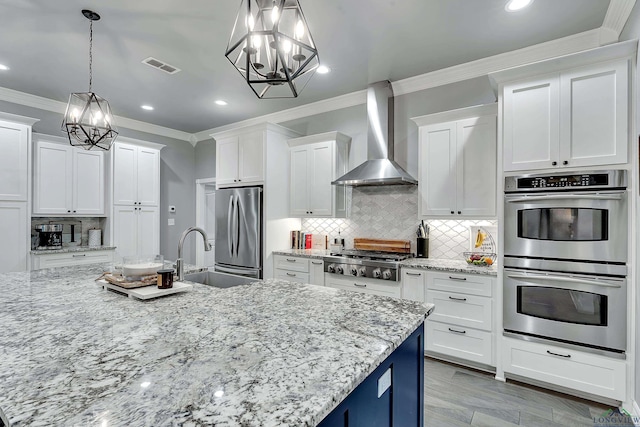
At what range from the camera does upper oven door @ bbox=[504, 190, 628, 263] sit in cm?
223

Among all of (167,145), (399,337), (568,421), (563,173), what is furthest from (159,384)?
(167,145)

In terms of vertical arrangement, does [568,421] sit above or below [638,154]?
below

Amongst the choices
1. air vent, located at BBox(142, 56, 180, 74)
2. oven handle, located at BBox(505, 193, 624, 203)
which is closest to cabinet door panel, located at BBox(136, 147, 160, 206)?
air vent, located at BBox(142, 56, 180, 74)

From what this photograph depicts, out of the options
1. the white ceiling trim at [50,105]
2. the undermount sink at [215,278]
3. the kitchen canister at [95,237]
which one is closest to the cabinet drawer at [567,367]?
the undermount sink at [215,278]

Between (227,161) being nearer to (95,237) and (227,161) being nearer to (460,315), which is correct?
(95,237)

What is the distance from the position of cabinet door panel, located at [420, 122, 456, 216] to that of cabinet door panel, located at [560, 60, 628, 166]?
3.09 feet

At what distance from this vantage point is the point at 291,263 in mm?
4020

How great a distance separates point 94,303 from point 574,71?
11.6 ft

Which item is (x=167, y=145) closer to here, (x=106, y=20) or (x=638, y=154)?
(x=106, y=20)

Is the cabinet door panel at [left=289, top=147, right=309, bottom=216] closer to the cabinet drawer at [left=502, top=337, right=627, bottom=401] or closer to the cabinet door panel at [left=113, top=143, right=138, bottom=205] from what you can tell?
the cabinet door panel at [left=113, top=143, right=138, bottom=205]

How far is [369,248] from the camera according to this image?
13.0 ft

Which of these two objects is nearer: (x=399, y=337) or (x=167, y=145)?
(x=399, y=337)

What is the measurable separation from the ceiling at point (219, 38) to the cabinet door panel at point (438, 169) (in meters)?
0.76

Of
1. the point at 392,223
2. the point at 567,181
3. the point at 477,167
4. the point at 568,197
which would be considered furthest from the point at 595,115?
the point at 392,223
